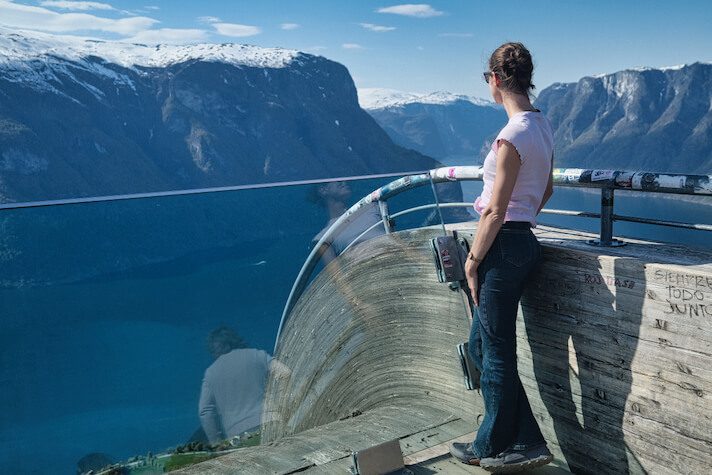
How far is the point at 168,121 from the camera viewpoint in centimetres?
15638

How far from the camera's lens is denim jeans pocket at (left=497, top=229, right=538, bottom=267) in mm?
2217

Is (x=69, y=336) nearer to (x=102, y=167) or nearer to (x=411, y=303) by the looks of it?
(x=411, y=303)

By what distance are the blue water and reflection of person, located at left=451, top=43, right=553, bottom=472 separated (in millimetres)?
554

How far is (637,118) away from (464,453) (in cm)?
19738

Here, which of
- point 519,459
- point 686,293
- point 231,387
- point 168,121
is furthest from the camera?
point 168,121

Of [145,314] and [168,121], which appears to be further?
[168,121]

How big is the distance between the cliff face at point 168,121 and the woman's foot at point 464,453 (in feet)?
446

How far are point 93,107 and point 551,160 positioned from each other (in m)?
163

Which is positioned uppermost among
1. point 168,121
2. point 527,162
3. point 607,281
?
point 168,121

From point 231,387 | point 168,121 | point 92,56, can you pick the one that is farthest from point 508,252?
point 92,56

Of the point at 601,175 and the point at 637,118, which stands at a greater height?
the point at 637,118

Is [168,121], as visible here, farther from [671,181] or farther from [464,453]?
[671,181]

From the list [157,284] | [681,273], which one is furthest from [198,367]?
[681,273]

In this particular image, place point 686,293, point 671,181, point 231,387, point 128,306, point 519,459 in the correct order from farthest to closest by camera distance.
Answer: point 231,387, point 128,306, point 519,459, point 671,181, point 686,293
